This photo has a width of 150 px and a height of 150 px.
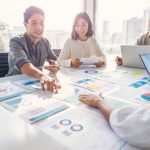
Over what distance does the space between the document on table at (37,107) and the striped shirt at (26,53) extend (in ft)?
1.76

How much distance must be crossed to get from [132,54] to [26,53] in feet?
3.17

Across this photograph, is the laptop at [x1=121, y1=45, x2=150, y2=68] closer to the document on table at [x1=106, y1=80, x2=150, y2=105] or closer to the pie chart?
the document on table at [x1=106, y1=80, x2=150, y2=105]

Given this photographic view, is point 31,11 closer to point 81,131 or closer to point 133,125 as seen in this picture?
point 81,131

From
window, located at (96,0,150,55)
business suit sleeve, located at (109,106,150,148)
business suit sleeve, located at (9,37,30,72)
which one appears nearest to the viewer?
business suit sleeve, located at (109,106,150,148)

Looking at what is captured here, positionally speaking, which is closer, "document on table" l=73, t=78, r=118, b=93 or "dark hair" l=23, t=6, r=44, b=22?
"document on table" l=73, t=78, r=118, b=93

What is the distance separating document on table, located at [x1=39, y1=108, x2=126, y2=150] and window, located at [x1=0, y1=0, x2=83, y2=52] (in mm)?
1654

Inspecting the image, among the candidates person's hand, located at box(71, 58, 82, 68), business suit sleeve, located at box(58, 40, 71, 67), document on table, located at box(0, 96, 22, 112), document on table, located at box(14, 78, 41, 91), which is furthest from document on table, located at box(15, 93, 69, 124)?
business suit sleeve, located at box(58, 40, 71, 67)

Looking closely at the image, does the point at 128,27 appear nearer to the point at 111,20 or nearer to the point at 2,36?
the point at 111,20

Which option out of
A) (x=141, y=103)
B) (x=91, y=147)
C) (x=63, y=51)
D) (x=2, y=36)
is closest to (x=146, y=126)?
(x=91, y=147)

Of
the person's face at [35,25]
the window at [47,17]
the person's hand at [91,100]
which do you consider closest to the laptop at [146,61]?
the person's hand at [91,100]

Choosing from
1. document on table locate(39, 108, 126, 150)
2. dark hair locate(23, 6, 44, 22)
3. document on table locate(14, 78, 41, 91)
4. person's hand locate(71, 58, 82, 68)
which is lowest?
document on table locate(39, 108, 126, 150)

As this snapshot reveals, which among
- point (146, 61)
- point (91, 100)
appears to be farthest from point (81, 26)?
point (91, 100)

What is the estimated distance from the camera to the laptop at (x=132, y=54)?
1573 millimetres

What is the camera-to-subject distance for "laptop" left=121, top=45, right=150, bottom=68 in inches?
61.9
